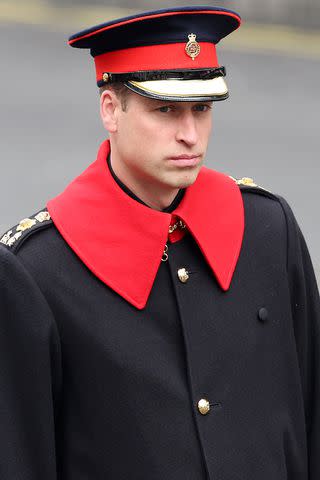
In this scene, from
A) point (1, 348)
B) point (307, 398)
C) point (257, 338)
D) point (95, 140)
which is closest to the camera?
point (1, 348)

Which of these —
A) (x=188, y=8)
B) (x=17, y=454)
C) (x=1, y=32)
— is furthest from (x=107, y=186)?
(x=1, y=32)

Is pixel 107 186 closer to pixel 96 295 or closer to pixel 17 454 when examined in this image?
pixel 96 295

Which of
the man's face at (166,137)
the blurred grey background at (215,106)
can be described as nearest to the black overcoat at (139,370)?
the man's face at (166,137)

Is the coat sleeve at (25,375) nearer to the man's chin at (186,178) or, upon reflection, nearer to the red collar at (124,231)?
the red collar at (124,231)

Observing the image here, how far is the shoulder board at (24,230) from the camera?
116 inches

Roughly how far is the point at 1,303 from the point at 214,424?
0.54 metres

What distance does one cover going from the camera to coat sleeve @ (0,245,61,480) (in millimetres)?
2848

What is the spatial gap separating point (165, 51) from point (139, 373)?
2.28 ft

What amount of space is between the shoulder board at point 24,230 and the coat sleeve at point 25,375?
6 centimetres

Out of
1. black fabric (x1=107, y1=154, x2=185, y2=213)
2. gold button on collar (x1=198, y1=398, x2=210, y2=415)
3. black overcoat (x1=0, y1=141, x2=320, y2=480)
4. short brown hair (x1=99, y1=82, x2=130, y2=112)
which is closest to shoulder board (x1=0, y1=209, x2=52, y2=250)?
black overcoat (x1=0, y1=141, x2=320, y2=480)

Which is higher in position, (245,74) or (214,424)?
(245,74)

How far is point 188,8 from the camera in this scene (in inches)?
113

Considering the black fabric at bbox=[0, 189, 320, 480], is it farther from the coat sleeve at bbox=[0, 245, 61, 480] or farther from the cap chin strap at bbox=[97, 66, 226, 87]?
the cap chin strap at bbox=[97, 66, 226, 87]

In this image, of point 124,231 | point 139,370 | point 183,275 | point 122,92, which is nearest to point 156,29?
point 122,92
